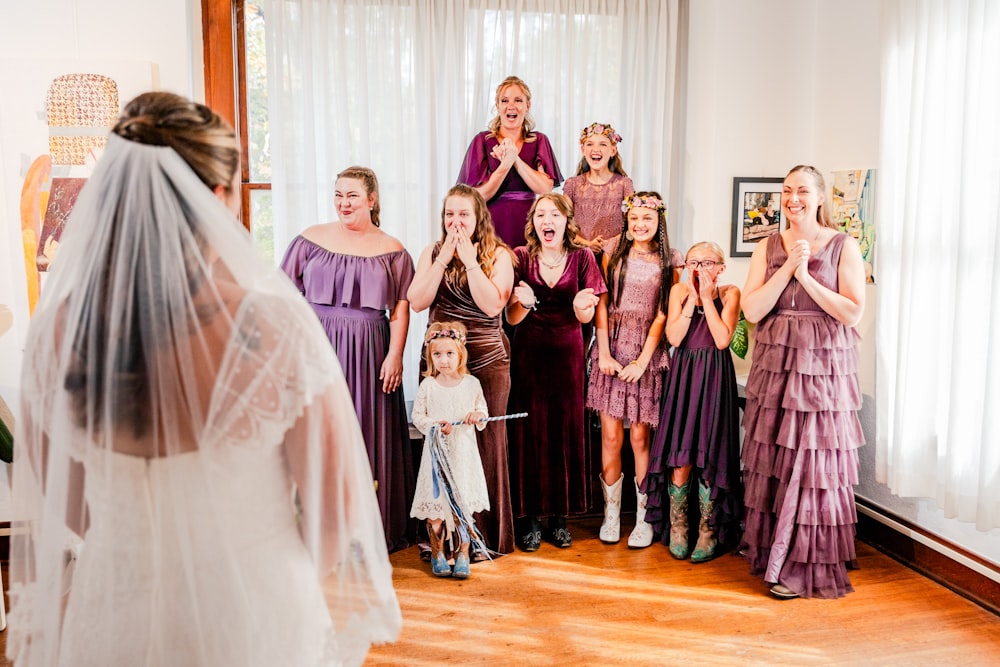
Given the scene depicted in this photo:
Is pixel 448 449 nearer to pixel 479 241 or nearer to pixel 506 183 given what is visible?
pixel 479 241

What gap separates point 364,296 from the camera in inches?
132

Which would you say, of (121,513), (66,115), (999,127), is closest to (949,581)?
(999,127)

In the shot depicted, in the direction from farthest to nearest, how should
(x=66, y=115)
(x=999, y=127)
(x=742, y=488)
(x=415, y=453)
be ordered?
1. (x=415, y=453)
2. (x=742, y=488)
3. (x=66, y=115)
4. (x=999, y=127)

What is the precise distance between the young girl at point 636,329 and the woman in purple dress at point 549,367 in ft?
0.30

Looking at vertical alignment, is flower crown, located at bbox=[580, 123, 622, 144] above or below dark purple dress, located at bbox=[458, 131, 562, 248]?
above

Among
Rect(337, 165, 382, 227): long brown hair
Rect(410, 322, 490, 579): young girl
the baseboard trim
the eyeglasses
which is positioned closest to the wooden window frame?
Rect(337, 165, 382, 227): long brown hair

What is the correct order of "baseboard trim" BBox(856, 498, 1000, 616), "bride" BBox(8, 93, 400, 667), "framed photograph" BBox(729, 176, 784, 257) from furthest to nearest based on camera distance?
"framed photograph" BBox(729, 176, 784, 257)
"baseboard trim" BBox(856, 498, 1000, 616)
"bride" BBox(8, 93, 400, 667)

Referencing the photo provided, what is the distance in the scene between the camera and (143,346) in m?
1.28

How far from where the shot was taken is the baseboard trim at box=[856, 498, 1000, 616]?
302 centimetres

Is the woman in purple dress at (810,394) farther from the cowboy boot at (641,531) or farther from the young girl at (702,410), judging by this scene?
the cowboy boot at (641,531)

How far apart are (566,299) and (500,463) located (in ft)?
2.39

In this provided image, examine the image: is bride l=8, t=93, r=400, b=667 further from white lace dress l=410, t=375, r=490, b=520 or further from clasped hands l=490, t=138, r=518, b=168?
clasped hands l=490, t=138, r=518, b=168

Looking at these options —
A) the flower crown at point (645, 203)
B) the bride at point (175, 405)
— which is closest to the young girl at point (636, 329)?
the flower crown at point (645, 203)

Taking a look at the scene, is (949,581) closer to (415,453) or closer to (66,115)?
(415,453)
